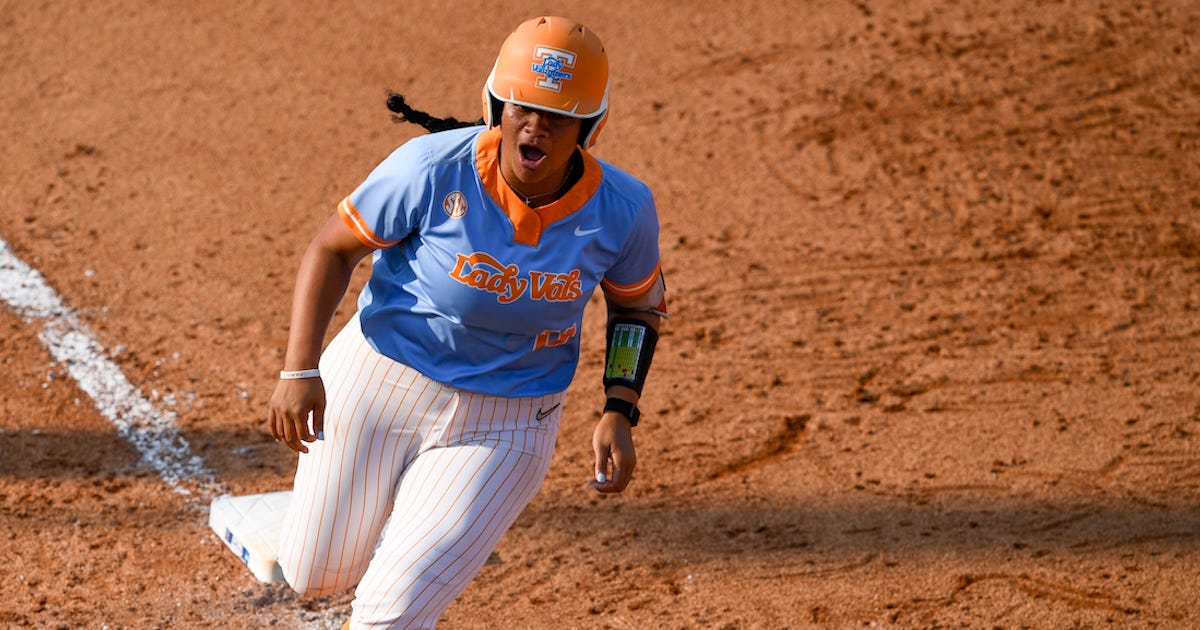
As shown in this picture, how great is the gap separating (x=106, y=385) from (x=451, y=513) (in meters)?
2.55

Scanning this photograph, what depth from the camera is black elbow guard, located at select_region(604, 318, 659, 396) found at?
344cm

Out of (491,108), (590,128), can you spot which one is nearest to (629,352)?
(590,128)

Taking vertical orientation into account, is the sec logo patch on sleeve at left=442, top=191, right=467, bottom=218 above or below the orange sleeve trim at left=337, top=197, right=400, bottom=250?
above

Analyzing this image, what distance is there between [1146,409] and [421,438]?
3.41m

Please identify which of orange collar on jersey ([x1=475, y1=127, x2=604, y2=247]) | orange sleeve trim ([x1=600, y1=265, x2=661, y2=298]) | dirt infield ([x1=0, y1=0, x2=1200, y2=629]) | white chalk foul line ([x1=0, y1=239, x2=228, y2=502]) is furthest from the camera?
white chalk foul line ([x1=0, y1=239, x2=228, y2=502])

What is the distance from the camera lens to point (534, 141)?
3094mm

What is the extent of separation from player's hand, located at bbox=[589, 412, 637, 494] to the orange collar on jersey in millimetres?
503

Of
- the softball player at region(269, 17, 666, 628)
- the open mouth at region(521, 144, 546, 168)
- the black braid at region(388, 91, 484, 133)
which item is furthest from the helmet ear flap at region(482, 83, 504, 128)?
the black braid at region(388, 91, 484, 133)

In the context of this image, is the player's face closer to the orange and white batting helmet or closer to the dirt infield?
the orange and white batting helmet

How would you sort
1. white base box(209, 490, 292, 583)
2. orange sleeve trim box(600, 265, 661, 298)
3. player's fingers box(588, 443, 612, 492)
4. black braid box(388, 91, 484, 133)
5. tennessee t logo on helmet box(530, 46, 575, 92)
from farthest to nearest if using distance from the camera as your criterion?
white base box(209, 490, 292, 583)
black braid box(388, 91, 484, 133)
orange sleeve trim box(600, 265, 661, 298)
player's fingers box(588, 443, 612, 492)
tennessee t logo on helmet box(530, 46, 575, 92)

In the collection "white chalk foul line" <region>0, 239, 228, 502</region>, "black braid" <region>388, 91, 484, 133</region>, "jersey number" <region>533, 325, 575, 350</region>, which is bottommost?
"white chalk foul line" <region>0, 239, 228, 502</region>

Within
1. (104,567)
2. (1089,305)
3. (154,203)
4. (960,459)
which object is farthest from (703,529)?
(154,203)

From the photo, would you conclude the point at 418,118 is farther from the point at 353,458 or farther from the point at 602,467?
the point at 602,467

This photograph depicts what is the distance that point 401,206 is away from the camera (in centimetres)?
315
